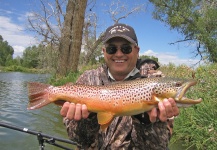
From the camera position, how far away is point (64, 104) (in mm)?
2828

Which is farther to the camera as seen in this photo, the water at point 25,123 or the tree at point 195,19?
the tree at point 195,19

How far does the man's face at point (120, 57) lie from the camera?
3240 mm

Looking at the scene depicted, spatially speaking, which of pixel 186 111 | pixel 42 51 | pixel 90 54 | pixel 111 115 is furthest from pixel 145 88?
pixel 90 54

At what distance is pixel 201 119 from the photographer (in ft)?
17.6

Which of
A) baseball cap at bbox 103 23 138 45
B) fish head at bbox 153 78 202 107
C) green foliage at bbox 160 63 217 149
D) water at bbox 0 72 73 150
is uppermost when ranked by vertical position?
baseball cap at bbox 103 23 138 45

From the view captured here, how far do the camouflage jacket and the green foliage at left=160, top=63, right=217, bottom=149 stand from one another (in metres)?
2.05

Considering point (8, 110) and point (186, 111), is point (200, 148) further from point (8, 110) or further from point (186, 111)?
point (8, 110)

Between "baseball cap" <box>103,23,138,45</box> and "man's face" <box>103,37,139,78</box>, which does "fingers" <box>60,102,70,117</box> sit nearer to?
"man's face" <box>103,37,139,78</box>

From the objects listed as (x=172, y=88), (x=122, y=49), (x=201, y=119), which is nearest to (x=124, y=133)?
(x=172, y=88)

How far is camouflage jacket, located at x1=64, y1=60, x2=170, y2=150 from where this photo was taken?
296 cm

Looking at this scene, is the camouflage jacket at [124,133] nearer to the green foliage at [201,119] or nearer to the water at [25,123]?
the green foliage at [201,119]

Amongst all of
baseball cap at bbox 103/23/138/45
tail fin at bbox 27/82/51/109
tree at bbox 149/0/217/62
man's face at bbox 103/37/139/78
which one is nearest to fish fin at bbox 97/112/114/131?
tail fin at bbox 27/82/51/109

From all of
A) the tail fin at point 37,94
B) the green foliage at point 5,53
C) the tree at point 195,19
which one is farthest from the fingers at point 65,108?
the green foliage at point 5,53

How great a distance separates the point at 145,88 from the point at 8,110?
1002 cm
